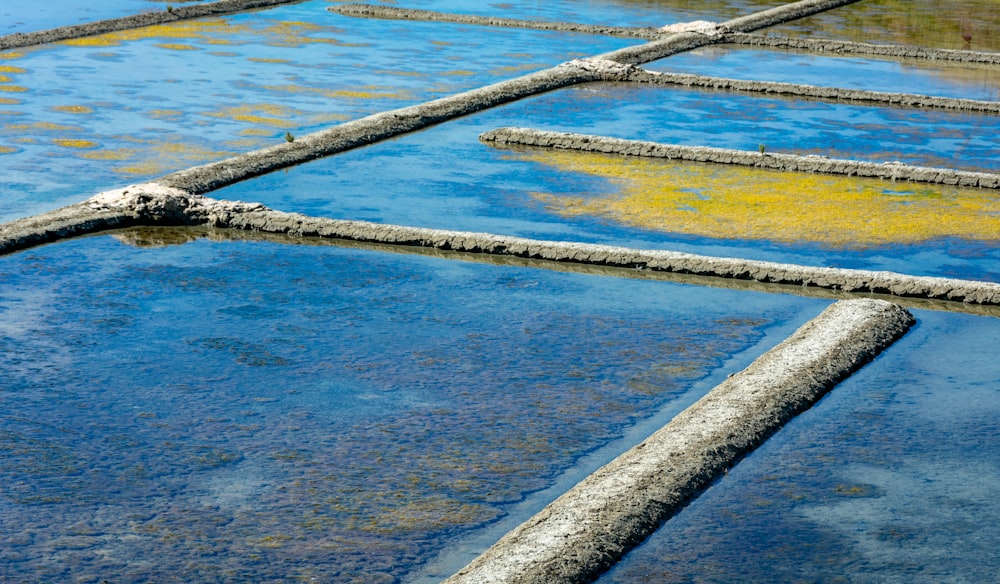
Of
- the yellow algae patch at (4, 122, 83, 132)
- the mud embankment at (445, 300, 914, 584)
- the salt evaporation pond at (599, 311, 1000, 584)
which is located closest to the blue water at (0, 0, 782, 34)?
the yellow algae patch at (4, 122, 83, 132)

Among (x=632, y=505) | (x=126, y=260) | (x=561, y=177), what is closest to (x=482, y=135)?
(x=561, y=177)

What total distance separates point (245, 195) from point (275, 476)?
337 centimetres

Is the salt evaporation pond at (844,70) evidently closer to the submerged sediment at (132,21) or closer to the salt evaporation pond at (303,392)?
the submerged sediment at (132,21)

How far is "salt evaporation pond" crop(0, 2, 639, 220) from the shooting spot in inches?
285

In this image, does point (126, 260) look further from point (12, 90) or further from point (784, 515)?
point (12, 90)

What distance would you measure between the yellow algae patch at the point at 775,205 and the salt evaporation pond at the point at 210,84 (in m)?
1.95

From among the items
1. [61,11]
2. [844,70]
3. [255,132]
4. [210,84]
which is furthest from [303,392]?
[61,11]

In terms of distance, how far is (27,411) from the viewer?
3.91 m

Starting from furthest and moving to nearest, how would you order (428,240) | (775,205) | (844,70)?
(844,70) < (775,205) < (428,240)

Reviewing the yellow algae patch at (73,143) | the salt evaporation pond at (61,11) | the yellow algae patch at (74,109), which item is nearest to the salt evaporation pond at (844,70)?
the yellow algae patch at (74,109)

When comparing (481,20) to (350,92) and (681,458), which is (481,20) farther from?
(681,458)

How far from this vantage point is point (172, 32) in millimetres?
12531

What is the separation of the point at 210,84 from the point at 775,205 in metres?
4.59

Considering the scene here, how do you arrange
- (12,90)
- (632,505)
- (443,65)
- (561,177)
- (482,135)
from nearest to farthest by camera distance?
(632,505)
(561,177)
(482,135)
(12,90)
(443,65)
